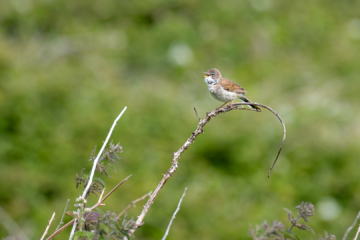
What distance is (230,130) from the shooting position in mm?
6484

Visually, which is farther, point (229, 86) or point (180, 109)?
point (180, 109)

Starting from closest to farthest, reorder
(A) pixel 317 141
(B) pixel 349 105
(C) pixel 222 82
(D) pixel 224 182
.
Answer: (C) pixel 222 82
(D) pixel 224 182
(A) pixel 317 141
(B) pixel 349 105

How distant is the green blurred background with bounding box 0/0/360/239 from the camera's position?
513 cm

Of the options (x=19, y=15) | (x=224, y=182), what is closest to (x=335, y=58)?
(x=224, y=182)

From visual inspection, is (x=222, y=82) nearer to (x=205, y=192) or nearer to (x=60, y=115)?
(x=205, y=192)

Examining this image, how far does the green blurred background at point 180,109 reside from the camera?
→ 16.8ft

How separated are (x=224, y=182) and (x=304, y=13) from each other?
6.74 metres

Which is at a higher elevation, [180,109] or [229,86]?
[180,109]

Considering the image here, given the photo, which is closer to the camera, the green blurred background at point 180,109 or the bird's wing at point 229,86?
the bird's wing at point 229,86

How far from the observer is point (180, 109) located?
A: 6887mm

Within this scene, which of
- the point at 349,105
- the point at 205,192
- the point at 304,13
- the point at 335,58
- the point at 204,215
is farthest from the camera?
the point at 304,13

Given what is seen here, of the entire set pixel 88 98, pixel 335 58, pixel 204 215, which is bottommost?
pixel 204 215

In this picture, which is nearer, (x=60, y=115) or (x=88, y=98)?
(x=60, y=115)

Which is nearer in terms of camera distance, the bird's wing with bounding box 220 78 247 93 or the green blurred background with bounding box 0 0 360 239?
the bird's wing with bounding box 220 78 247 93
